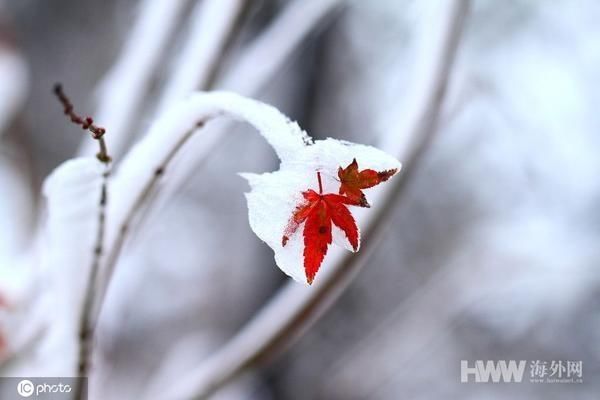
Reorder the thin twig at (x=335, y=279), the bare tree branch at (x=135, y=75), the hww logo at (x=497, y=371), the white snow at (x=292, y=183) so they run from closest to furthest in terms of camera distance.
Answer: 1. the white snow at (x=292, y=183)
2. the thin twig at (x=335, y=279)
3. the bare tree branch at (x=135, y=75)
4. the hww logo at (x=497, y=371)

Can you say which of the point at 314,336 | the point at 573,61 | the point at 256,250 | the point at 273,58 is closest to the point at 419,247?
the point at 314,336

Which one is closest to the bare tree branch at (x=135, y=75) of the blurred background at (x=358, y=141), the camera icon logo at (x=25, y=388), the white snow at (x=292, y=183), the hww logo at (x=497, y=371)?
the blurred background at (x=358, y=141)

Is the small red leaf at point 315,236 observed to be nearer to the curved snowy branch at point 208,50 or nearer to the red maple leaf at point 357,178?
the red maple leaf at point 357,178

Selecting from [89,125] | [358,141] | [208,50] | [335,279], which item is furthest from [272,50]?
[358,141]

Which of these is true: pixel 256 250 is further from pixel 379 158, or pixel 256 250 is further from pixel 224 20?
pixel 379 158

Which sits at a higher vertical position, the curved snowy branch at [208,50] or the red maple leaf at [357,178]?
the curved snowy branch at [208,50]

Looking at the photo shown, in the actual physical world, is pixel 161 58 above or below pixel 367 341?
above

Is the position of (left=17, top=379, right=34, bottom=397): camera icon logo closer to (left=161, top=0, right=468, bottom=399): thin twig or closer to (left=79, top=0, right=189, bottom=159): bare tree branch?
(left=161, top=0, right=468, bottom=399): thin twig
